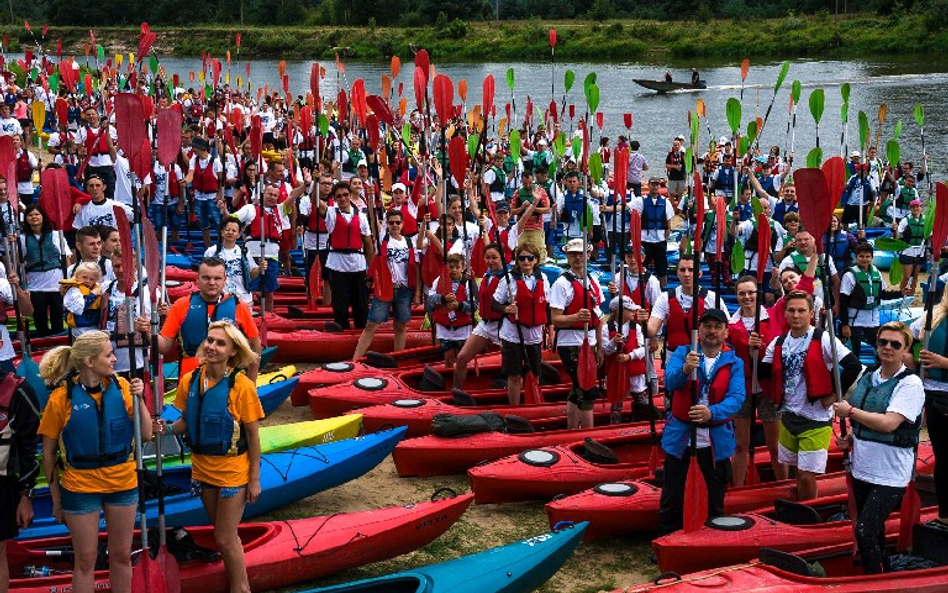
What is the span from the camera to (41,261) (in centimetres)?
846

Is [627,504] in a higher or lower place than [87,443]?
lower

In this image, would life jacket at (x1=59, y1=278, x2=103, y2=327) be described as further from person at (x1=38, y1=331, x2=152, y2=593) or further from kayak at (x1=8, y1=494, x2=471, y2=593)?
person at (x1=38, y1=331, x2=152, y2=593)

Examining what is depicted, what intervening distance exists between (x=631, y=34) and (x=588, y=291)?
151 feet

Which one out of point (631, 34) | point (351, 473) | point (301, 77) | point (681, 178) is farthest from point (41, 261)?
point (631, 34)

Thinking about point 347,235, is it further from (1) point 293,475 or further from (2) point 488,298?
(1) point 293,475

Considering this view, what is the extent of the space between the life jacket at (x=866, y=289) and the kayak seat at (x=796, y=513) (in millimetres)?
3224

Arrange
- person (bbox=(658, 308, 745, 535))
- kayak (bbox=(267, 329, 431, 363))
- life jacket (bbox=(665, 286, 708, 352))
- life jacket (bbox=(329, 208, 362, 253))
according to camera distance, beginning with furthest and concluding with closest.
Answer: kayak (bbox=(267, 329, 431, 363)) → life jacket (bbox=(329, 208, 362, 253)) → life jacket (bbox=(665, 286, 708, 352)) → person (bbox=(658, 308, 745, 535))

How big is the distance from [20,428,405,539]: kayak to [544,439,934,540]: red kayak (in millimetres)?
Answer: 1176

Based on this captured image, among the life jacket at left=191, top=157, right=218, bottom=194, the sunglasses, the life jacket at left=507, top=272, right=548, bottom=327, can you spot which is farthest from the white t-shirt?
the life jacket at left=191, top=157, right=218, bottom=194

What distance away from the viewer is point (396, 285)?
27.9 feet

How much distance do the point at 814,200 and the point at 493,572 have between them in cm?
221

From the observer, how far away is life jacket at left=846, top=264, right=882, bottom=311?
27.0 ft

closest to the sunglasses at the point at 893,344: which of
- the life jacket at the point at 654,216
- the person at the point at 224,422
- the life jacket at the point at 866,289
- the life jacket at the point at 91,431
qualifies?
the person at the point at 224,422

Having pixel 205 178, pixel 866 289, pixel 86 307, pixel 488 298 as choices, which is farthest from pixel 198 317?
pixel 205 178
